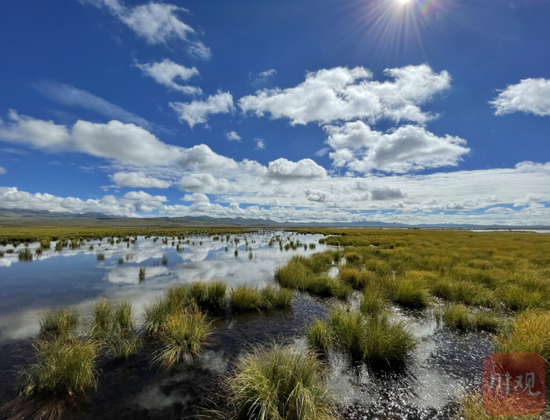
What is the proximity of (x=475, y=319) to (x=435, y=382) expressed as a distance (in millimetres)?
4723

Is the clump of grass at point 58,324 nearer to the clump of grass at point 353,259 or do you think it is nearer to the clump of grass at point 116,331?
the clump of grass at point 116,331

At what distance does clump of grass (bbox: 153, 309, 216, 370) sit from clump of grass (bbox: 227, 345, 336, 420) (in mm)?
2203

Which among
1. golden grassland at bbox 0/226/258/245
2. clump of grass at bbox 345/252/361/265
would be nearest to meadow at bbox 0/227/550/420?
clump of grass at bbox 345/252/361/265

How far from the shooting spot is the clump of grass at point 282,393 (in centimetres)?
456

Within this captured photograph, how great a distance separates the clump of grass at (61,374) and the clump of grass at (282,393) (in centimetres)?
354

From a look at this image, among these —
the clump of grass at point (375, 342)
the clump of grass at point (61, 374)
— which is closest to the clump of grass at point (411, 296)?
the clump of grass at point (375, 342)

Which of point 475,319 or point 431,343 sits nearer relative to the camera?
point 431,343

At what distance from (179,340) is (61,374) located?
277 cm

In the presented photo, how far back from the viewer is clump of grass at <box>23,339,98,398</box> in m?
5.49

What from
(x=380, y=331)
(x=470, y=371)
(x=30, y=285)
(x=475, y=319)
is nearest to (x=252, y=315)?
(x=380, y=331)

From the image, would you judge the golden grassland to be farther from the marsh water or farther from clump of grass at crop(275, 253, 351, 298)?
clump of grass at crop(275, 253, 351, 298)

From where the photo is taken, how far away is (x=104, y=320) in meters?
8.80

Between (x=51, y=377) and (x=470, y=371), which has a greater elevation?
(x=51, y=377)

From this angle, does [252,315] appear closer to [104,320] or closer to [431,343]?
[104,320]
